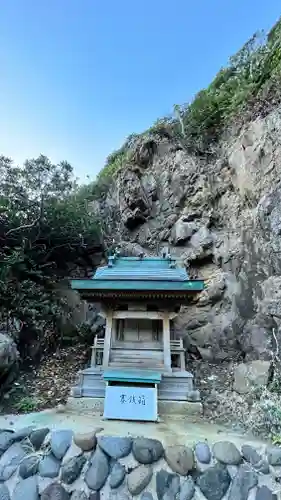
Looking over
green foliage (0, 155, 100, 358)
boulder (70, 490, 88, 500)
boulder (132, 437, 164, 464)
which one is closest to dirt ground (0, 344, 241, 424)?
green foliage (0, 155, 100, 358)

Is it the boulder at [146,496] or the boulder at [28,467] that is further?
the boulder at [28,467]

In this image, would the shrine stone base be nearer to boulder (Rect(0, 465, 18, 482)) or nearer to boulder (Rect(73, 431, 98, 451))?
boulder (Rect(73, 431, 98, 451))

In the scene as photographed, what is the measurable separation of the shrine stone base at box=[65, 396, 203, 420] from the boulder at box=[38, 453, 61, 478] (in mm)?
1190

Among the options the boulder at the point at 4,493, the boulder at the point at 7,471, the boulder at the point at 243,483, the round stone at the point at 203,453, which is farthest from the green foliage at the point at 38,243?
the boulder at the point at 243,483

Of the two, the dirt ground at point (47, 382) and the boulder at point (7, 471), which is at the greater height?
the dirt ground at point (47, 382)

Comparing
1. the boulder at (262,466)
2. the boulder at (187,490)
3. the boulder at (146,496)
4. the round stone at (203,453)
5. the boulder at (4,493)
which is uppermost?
the round stone at (203,453)

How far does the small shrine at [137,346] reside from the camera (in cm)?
443

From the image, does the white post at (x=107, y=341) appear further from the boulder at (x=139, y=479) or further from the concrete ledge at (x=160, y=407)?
the boulder at (x=139, y=479)

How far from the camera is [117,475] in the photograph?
131 inches

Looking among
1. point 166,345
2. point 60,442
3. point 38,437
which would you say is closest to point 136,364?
point 166,345

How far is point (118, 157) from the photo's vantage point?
12922mm

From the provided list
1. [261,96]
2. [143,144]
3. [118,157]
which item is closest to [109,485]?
[261,96]

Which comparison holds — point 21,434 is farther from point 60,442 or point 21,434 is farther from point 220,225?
point 220,225

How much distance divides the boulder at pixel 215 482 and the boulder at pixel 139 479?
612 millimetres
